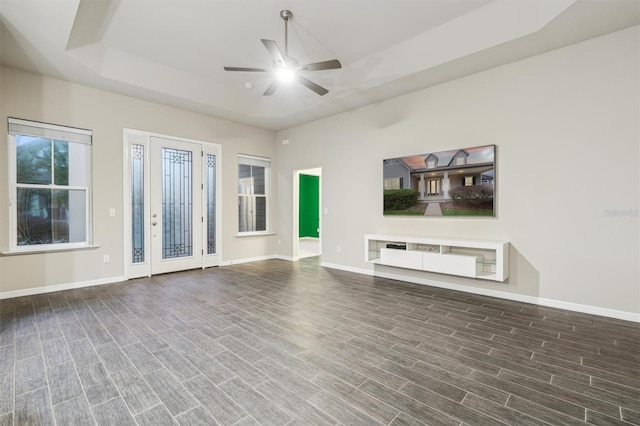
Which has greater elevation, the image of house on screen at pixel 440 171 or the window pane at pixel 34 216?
the image of house on screen at pixel 440 171

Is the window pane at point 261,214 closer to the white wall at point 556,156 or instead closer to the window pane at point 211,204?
the window pane at point 211,204

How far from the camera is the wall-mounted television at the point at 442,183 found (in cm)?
412

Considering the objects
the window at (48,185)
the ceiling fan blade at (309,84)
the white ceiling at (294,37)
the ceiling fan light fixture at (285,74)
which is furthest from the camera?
the window at (48,185)

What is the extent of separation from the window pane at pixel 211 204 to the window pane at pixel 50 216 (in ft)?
6.65

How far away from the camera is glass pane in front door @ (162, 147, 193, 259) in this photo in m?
5.47

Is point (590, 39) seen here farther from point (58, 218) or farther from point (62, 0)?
point (58, 218)

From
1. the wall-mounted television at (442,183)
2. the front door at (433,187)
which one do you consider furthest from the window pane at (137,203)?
the front door at (433,187)

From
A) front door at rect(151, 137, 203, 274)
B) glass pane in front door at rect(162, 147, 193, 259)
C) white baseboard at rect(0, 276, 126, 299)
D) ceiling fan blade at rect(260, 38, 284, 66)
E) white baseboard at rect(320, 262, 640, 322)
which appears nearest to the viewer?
ceiling fan blade at rect(260, 38, 284, 66)

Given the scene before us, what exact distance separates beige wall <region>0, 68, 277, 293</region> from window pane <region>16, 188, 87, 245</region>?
183mm

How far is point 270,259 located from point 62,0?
17.9 ft

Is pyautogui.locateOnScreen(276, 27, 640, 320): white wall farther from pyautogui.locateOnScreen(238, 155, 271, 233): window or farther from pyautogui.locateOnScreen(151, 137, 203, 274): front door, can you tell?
pyautogui.locateOnScreen(151, 137, 203, 274): front door

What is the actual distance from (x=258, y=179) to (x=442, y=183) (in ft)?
14.0

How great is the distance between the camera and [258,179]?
23.4ft

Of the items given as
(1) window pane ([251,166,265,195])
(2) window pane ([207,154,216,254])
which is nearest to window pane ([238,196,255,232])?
(1) window pane ([251,166,265,195])
